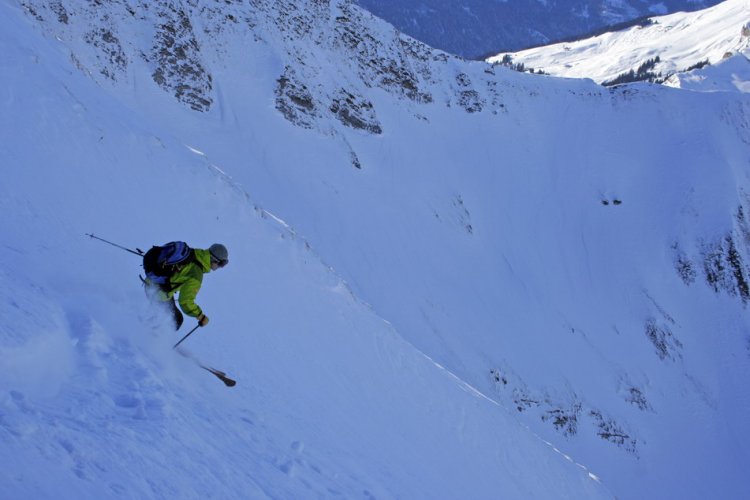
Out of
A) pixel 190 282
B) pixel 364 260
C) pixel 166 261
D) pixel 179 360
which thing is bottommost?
pixel 364 260

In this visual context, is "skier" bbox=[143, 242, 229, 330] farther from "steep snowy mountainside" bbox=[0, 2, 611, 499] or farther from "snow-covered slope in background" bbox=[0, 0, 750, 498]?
"snow-covered slope in background" bbox=[0, 0, 750, 498]

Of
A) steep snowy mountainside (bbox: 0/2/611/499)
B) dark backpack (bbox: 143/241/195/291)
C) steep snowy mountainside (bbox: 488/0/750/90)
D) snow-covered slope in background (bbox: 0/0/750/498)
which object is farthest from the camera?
steep snowy mountainside (bbox: 488/0/750/90)

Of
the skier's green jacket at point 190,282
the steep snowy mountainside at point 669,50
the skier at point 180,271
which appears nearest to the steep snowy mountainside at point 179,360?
the skier at point 180,271

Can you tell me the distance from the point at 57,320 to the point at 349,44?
37.6 m

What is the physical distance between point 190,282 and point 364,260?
67.3 feet

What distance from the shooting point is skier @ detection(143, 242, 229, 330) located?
295 inches

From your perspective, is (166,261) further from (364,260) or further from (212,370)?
(364,260)

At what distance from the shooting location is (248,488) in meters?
5.68

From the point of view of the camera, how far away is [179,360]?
755 cm

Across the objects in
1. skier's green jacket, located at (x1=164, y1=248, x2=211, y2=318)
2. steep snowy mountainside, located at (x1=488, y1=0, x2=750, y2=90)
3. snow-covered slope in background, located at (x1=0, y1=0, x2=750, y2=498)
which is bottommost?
snow-covered slope in background, located at (x1=0, y1=0, x2=750, y2=498)

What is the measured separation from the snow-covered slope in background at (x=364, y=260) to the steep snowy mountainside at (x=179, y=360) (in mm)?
51

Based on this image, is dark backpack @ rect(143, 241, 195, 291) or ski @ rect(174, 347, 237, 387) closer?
dark backpack @ rect(143, 241, 195, 291)

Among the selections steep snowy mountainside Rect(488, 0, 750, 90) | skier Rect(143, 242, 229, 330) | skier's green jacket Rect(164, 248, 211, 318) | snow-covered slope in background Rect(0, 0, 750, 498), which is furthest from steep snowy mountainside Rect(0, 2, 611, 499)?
steep snowy mountainside Rect(488, 0, 750, 90)

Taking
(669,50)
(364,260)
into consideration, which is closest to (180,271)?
(364,260)
